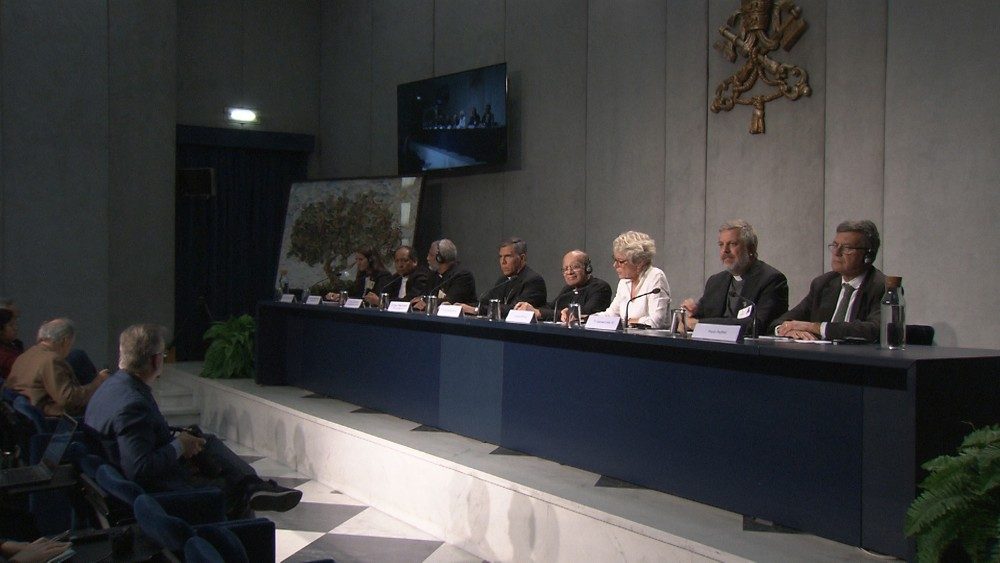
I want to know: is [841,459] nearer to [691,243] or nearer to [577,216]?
[691,243]

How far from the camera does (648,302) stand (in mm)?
4414

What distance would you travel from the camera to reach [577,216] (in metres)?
6.75

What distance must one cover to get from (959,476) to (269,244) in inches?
328

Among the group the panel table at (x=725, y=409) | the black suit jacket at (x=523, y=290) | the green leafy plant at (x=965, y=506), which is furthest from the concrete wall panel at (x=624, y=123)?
the green leafy plant at (x=965, y=506)

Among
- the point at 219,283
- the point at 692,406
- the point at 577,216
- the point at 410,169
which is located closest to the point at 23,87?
the point at 219,283

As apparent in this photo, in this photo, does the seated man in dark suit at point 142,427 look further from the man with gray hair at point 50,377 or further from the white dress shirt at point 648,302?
the white dress shirt at point 648,302

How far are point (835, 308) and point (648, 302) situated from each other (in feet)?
3.35

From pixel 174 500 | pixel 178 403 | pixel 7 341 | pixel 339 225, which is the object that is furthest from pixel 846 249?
pixel 339 225

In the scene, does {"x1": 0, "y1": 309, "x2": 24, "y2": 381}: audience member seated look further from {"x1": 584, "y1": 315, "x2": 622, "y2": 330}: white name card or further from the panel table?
{"x1": 584, "y1": 315, "x2": 622, "y2": 330}: white name card

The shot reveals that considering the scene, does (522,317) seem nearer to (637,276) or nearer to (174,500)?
(637,276)

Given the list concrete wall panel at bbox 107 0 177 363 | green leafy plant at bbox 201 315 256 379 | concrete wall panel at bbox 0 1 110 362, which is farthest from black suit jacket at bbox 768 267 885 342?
concrete wall panel at bbox 107 0 177 363

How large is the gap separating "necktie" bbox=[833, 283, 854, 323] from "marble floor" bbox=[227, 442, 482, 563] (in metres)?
1.69

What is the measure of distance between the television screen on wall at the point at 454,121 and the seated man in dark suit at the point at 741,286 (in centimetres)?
348

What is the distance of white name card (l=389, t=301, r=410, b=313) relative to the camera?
17.2ft
